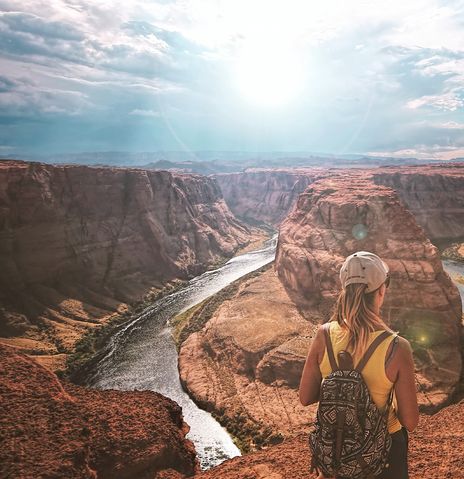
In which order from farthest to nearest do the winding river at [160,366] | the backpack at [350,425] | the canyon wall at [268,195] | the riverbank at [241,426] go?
the canyon wall at [268,195] → the winding river at [160,366] → the riverbank at [241,426] → the backpack at [350,425]

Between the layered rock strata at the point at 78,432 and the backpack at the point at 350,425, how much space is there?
12.0 m

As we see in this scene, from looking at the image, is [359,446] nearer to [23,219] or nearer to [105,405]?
[105,405]

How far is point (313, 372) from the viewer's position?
5668 millimetres

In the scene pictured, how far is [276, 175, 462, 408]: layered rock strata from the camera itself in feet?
128

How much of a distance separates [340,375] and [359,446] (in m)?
0.93

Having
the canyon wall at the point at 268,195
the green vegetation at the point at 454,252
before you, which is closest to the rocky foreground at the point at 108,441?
the green vegetation at the point at 454,252

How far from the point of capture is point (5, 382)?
16.2 metres

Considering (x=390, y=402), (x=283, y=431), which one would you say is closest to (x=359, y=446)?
(x=390, y=402)

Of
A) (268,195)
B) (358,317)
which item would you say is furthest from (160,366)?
(268,195)

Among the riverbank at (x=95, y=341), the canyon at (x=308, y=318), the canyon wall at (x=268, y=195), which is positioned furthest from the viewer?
the canyon wall at (x=268, y=195)

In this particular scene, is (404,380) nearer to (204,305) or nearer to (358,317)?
(358,317)

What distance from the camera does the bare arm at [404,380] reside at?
4934 mm

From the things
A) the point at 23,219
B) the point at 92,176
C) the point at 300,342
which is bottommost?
the point at 300,342

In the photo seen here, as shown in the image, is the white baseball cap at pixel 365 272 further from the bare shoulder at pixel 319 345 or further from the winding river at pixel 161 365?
the winding river at pixel 161 365
